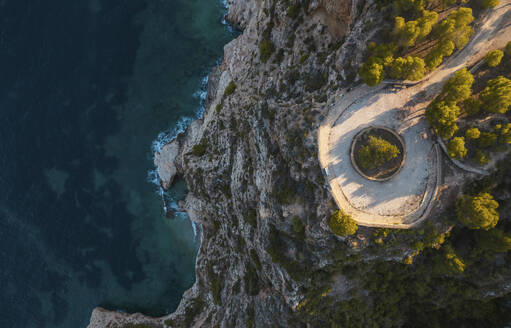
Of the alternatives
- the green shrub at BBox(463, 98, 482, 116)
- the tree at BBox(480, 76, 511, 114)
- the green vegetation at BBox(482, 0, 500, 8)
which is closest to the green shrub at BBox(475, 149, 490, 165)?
the green shrub at BBox(463, 98, 482, 116)

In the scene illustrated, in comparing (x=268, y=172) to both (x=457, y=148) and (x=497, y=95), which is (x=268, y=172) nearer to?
(x=457, y=148)

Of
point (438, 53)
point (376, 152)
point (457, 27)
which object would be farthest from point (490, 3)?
point (376, 152)

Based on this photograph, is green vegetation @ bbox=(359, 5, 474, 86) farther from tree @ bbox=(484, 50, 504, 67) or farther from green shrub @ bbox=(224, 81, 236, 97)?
green shrub @ bbox=(224, 81, 236, 97)

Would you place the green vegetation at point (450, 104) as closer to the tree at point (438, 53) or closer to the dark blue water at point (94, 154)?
the tree at point (438, 53)

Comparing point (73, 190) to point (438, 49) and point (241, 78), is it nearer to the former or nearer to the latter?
point (241, 78)

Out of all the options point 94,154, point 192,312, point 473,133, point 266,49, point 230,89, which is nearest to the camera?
point 473,133
